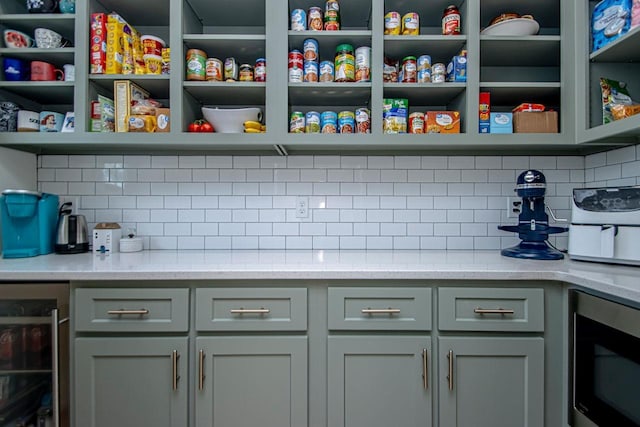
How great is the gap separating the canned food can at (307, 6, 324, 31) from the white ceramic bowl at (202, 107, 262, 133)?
0.49 metres

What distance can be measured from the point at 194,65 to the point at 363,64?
83 centimetres

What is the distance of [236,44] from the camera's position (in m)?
1.66

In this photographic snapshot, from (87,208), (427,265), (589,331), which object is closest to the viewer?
(589,331)

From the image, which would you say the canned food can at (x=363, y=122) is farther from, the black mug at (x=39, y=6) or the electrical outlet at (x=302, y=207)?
the black mug at (x=39, y=6)

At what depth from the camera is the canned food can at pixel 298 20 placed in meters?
1.61

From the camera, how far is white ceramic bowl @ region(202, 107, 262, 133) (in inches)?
65.4

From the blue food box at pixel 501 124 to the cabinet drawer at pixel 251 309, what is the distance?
121 cm

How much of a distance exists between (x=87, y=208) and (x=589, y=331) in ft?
8.13

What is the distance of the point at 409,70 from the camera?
164 cm

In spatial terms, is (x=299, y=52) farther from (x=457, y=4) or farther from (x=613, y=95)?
(x=613, y=95)

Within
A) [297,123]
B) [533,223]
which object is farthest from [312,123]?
[533,223]

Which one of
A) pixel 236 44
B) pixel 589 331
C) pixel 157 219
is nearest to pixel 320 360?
pixel 589 331

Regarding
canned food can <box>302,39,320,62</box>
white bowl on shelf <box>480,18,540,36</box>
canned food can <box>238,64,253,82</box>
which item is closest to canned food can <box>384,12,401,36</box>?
canned food can <box>302,39,320,62</box>

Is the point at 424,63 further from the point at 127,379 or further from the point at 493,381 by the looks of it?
the point at 127,379
